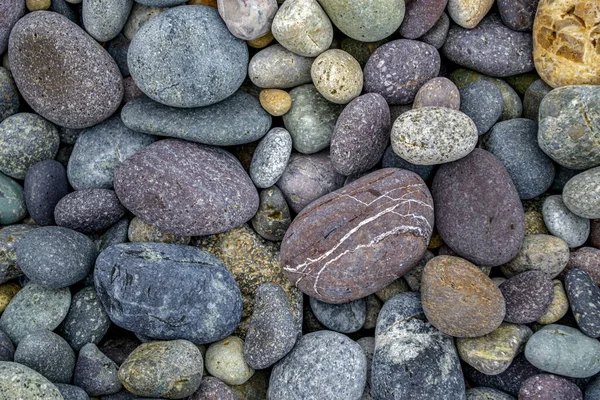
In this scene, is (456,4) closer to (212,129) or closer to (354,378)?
(212,129)

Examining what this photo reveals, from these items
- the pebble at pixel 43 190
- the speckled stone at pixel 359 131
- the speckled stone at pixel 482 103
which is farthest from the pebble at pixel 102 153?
the speckled stone at pixel 482 103

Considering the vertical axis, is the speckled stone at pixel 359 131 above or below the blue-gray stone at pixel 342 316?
above

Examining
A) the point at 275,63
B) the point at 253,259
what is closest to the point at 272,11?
the point at 275,63

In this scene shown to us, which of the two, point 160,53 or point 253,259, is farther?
point 253,259

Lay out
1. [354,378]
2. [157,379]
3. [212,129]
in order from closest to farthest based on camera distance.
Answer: [157,379]
[354,378]
[212,129]

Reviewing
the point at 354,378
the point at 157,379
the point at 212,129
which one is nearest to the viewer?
the point at 157,379

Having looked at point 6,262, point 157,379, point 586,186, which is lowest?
point 157,379

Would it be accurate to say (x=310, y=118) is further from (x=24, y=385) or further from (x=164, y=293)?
(x=24, y=385)

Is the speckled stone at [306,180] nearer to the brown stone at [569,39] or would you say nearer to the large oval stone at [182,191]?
the large oval stone at [182,191]
